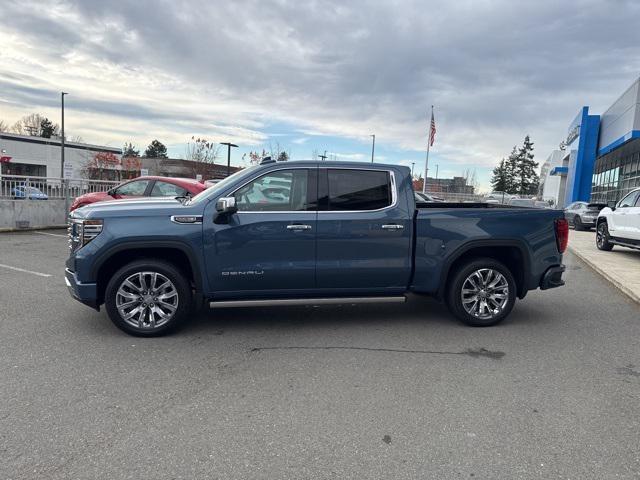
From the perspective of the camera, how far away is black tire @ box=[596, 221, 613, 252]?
536 inches

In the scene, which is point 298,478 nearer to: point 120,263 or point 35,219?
point 120,263

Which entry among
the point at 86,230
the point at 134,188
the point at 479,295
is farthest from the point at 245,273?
the point at 134,188

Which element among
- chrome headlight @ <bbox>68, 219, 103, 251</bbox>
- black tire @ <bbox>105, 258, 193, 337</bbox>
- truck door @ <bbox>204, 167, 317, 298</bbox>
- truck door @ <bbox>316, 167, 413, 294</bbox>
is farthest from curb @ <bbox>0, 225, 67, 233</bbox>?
truck door @ <bbox>316, 167, 413, 294</bbox>

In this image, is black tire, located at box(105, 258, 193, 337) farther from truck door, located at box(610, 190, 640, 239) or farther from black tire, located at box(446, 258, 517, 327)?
truck door, located at box(610, 190, 640, 239)

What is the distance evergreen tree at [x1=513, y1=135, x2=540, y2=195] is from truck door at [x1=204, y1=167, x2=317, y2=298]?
9425cm

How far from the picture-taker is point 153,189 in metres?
12.7

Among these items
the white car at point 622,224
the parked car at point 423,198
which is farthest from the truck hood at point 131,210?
the white car at point 622,224

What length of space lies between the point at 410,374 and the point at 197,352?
2.07m

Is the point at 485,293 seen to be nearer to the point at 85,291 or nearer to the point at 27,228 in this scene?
the point at 85,291

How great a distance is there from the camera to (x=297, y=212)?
17.4ft

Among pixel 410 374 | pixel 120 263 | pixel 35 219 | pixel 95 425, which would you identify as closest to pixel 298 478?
pixel 95 425

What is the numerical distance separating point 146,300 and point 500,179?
9666 cm

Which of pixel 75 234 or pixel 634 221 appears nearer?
pixel 75 234

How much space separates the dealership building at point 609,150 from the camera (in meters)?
22.9
